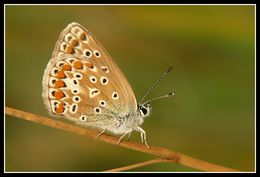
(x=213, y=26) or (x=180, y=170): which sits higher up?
(x=213, y=26)

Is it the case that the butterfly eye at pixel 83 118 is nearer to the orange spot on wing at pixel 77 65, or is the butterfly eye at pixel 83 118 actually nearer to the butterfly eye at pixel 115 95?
the butterfly eye at pixel 115 95

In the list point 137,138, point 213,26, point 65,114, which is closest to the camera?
point 65,114

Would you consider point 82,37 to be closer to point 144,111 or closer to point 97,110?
point 97,110

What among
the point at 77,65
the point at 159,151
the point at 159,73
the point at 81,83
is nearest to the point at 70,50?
the point at 77,65

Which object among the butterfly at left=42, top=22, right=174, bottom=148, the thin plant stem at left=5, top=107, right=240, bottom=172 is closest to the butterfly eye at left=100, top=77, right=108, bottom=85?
the butterfly at left=42, top=22, right=174, bottom=148

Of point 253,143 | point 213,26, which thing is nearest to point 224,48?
point 213,26

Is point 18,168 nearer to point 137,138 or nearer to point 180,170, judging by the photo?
point 137,138

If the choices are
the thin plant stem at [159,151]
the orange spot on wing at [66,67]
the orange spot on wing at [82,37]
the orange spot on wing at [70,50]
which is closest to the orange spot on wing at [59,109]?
the orange spot on wing at [66,67]
